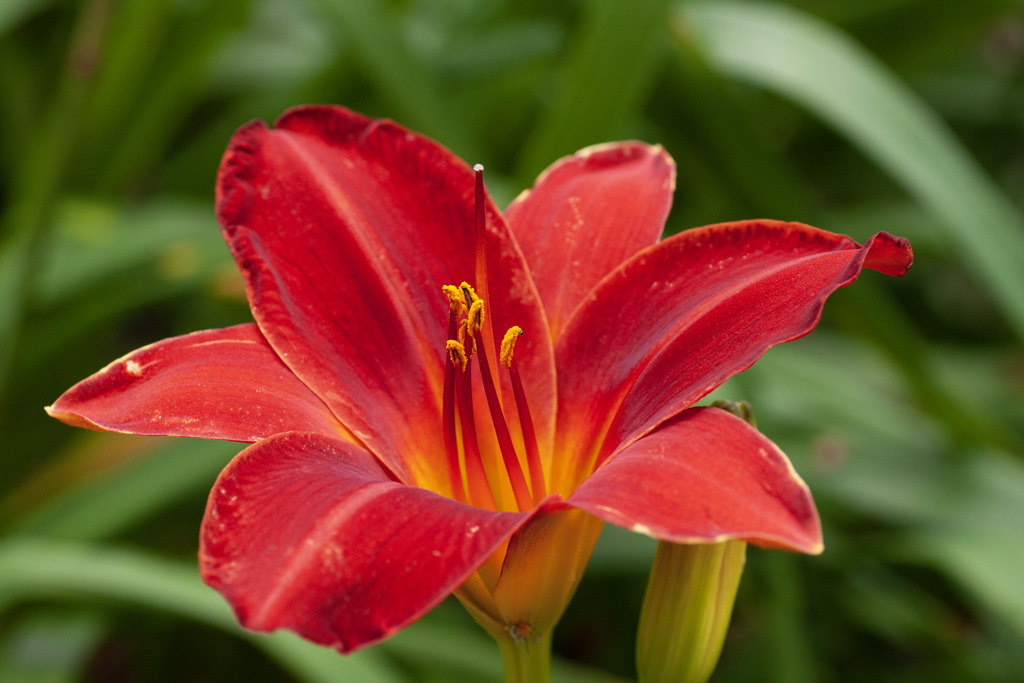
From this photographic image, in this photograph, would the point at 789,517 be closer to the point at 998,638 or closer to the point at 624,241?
the point at 624,241

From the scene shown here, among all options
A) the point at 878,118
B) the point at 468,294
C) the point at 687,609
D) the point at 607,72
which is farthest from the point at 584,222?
the point at 878,118

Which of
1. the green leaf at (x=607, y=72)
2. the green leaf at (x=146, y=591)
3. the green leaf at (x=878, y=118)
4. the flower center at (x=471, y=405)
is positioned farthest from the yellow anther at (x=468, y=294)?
the green leaf at (x=878, y=118)

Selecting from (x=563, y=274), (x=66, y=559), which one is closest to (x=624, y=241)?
(x=563, y=274)

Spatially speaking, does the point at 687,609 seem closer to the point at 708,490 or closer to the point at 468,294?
the point at 708,490

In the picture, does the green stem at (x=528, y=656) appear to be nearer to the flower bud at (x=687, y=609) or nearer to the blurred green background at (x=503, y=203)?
the flower bud at (x=687, y=609)

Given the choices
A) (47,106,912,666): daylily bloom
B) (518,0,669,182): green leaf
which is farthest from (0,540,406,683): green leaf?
(518,0,669,182): green leaf
